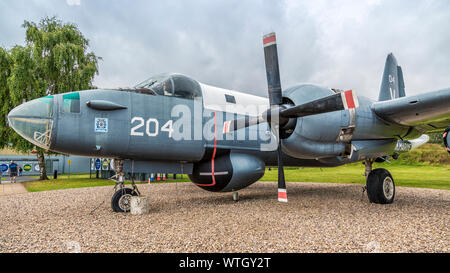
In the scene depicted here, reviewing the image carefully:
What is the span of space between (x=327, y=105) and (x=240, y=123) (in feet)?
7.08

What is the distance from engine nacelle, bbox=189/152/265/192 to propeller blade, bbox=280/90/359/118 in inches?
80.2

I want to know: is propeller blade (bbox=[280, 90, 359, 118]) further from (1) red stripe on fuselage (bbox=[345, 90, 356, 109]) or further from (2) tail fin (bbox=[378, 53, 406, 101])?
(2) tail fin (bbox=[378, 53, 406, 101])

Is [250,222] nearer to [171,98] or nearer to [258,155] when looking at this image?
[258,155]

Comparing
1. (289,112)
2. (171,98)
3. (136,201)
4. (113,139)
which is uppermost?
(171,98)

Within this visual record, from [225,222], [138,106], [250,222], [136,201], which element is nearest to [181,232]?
[225,222]

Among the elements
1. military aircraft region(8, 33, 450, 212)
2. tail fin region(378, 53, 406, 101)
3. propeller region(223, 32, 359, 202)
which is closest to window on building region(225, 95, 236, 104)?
military aircraft region(8, 33, 450, 212)

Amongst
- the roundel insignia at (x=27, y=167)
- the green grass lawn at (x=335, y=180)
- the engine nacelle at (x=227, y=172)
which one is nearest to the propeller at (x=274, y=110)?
→ the engine nacelle at (x=227, y=172)

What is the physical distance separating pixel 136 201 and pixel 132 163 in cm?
94

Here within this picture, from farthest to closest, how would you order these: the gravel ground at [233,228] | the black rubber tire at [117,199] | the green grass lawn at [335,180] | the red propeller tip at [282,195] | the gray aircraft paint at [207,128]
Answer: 1. the green grass lawn at [335,180]
2. the black rubber tire at [117,199]
3. the red propeller tip at [282,195]
4. the gray aircraft paint at [207,128]
5. the gravel ground at [233,228]

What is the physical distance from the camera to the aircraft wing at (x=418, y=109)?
6516mm

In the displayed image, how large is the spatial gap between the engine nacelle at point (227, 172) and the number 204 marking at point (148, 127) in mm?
1566

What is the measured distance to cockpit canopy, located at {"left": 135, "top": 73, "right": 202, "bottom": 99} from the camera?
23.2 ft

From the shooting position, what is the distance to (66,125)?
232 inches

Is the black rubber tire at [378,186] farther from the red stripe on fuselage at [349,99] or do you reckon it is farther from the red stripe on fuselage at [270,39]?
the red stripe on fuselage at [270,39]
